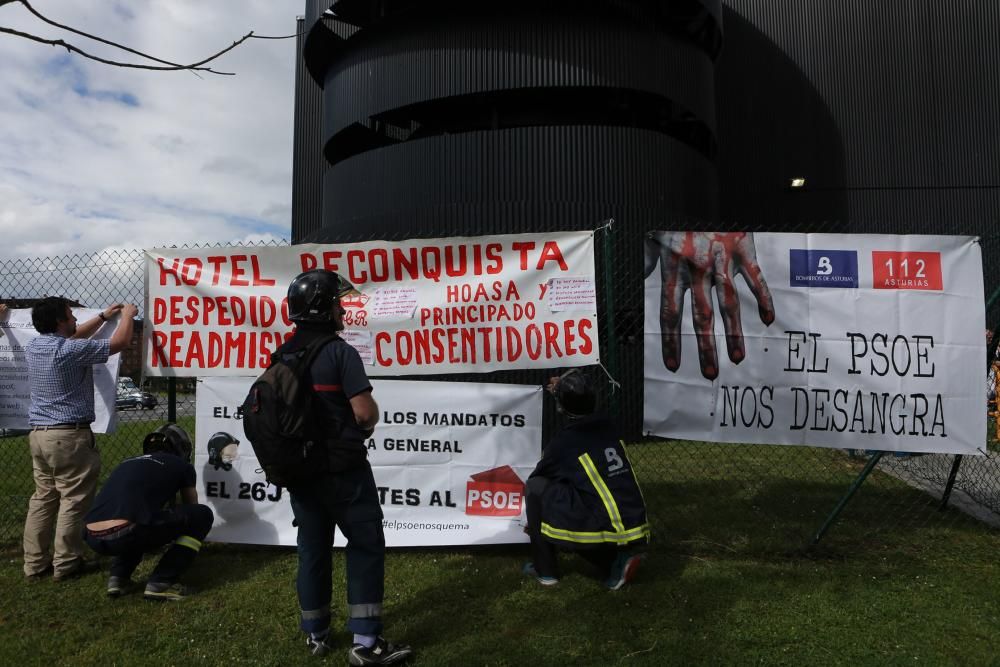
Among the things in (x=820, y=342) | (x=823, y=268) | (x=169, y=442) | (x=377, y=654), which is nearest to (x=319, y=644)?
(x=377, y=654)

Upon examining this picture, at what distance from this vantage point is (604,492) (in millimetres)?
3572

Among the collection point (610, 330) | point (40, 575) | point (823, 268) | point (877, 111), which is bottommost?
point (40, 575)

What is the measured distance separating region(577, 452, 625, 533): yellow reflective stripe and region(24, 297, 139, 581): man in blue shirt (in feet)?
9.83

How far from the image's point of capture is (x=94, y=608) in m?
3.49

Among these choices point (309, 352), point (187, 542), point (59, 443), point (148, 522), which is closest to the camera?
point (309, 352)

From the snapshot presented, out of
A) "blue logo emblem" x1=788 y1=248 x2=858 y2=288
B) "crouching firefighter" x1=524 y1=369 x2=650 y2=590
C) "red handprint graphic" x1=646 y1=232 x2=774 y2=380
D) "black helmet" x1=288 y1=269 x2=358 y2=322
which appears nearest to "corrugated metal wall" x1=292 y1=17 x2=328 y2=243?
"red handprint graphic" x1=646 y1=232 x2=774 y2=380

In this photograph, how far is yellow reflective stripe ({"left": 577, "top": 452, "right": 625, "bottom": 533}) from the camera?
3.53 m

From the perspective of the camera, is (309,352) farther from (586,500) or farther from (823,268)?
(823,268)

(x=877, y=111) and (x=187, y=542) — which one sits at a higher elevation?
(x=877, y=111)

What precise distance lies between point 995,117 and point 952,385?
15.1 metres

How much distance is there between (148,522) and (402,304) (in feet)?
6.55

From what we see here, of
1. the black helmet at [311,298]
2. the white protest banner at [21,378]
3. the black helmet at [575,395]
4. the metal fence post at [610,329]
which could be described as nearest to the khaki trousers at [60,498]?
the white protest banner at [21,378]

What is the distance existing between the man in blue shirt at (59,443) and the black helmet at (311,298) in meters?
1.93

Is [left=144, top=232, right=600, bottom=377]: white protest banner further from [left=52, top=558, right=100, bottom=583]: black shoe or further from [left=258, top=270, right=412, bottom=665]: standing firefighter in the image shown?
[left=258, top=270, right=412, bottom=665]: standing firefighter
